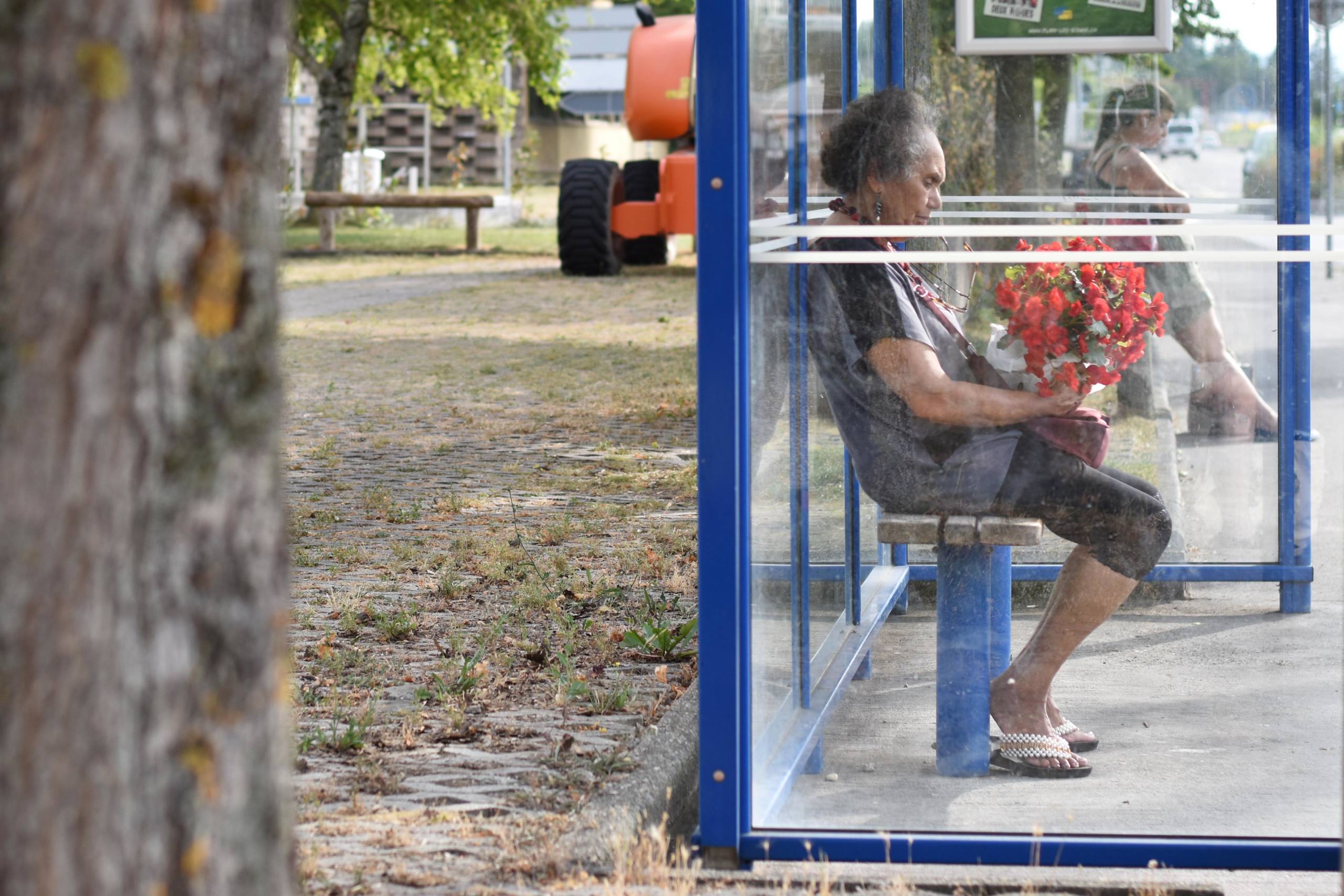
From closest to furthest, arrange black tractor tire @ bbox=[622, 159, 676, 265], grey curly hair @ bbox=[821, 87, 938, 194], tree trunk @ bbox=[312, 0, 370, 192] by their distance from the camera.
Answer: grey curly hair @ bbox=[821, 87, 938, 194]
black tractor tire @ bbox=[622, 159, 676, 265]
tree trunk @ bbox=[312, 0, 370, 192]

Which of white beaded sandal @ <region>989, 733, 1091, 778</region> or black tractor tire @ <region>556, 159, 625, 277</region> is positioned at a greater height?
black tractor tire @ <region>556, 159, 625, 277</region>

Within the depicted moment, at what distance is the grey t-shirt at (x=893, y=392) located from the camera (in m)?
3.23

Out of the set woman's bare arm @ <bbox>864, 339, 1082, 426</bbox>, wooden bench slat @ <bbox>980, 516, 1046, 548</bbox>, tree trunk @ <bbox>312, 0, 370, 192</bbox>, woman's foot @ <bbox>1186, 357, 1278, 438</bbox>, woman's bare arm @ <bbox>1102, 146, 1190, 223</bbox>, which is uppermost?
tree trunk @ <bbox>312, 0, 370, 192</bbox>

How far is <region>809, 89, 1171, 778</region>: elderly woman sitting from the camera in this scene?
10.7 ft

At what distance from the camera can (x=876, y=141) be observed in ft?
12.0

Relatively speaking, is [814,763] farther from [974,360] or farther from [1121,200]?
[1121,200]

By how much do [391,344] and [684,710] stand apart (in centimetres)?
859

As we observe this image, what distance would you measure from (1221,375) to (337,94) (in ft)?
69.9

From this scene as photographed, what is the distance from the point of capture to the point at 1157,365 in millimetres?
4254

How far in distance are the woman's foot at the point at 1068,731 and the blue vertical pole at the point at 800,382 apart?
0.49 metres

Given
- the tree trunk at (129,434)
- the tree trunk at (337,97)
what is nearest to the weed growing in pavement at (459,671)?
the tree trunk at (129,434)

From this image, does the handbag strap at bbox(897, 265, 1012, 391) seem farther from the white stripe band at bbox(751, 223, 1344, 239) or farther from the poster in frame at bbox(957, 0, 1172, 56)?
the poster in frame at bbox(957, 0, 1172, 56)

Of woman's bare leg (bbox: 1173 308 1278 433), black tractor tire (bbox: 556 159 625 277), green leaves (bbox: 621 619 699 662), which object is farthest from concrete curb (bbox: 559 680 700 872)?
black tractor tire (bbox: 556 159 625 277)

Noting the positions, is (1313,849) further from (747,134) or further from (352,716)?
(352,716)
